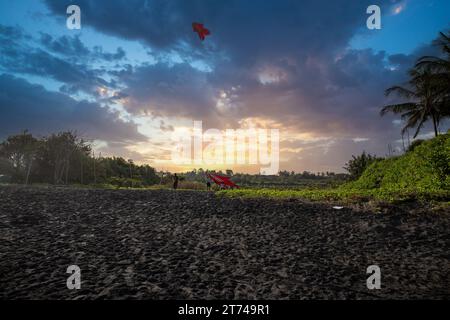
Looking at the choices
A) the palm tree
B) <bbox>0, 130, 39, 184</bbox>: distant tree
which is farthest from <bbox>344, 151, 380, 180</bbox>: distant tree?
<bbox>0, 130, 39, 184</bbox>: distant tree

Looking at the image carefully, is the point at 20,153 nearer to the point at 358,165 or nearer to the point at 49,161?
the point at 49,161

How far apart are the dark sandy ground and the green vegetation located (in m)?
2.28

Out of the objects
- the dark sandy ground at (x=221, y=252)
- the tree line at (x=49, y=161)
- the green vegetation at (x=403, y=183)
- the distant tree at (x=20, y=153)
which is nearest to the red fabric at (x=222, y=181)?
the green vegetation at (x=403, y=183)

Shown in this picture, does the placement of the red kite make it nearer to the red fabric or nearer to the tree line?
the red fabric

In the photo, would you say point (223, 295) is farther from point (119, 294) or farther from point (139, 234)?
point (139, 234)

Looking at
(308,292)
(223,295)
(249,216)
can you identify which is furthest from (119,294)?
(249,216)

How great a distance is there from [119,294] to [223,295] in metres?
1.40

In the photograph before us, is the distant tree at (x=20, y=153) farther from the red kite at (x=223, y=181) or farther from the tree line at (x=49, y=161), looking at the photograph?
the red kite at (x=223, y=181)

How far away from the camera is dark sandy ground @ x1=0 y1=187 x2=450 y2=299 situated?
4160mm

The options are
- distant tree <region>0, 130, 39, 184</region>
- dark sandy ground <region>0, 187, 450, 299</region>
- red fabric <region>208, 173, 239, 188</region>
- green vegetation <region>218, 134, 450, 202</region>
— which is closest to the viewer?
dark sandy ground <region>0, 187, 450, 299</region>

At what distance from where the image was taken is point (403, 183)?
17.0 m

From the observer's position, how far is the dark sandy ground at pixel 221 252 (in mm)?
4160

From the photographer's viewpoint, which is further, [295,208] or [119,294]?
[295,208]

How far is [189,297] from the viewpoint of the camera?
3908mm
